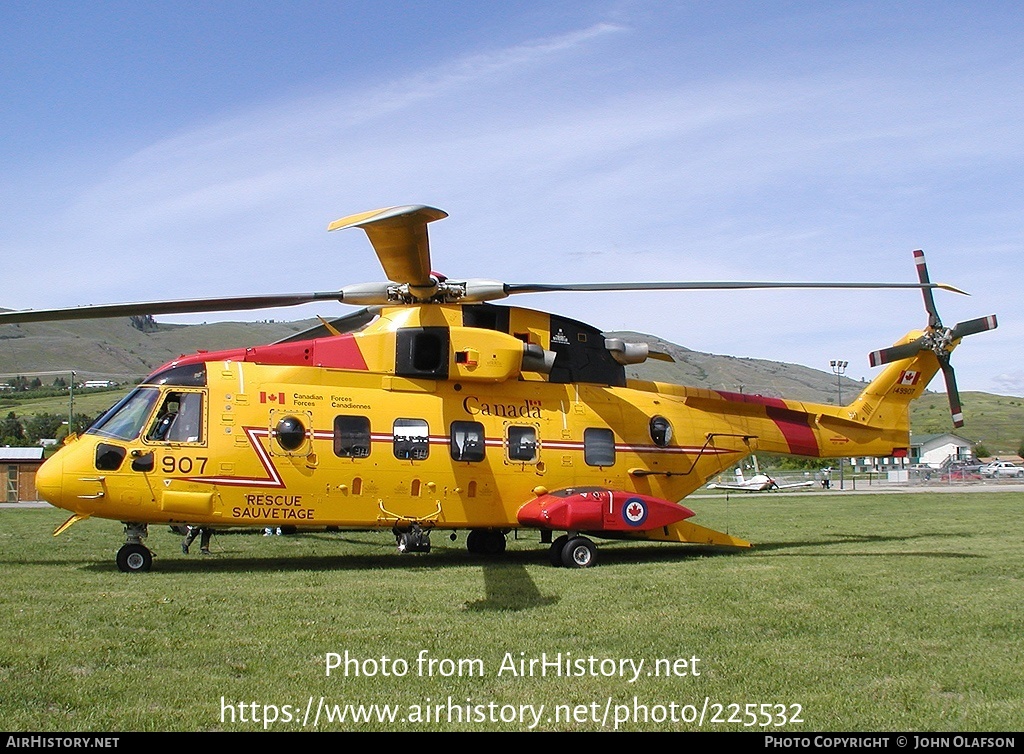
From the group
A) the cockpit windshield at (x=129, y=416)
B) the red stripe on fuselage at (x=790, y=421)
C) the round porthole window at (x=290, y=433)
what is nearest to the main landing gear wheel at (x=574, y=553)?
the round porthole window at (x=290, y=433)

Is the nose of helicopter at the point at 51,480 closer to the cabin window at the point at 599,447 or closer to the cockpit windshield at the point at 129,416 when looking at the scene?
the cockpit windshield at the point at 129,416

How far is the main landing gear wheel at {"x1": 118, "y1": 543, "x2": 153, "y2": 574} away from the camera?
1452 centimetres

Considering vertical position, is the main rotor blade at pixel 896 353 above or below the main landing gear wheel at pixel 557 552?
above

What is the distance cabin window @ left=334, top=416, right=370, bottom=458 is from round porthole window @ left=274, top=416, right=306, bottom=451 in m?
0.57

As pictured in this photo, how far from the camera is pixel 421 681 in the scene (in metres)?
7.48

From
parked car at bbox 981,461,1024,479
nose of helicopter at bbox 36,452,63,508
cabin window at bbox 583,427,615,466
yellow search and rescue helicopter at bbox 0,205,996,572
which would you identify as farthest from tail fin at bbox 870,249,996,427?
parked car at bbox 981,461,1024,479

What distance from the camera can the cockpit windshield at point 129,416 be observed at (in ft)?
48.0

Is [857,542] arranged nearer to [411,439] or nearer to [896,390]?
[896,390]

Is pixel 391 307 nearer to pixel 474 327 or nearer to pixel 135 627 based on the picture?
pixel 474 327

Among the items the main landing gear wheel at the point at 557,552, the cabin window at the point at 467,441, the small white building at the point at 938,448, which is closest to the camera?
the main landing gear wheel at the point at 557,552

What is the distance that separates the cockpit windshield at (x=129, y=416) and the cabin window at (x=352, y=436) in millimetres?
2900

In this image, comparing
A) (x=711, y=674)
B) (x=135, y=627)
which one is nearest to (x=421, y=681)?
(x=711, y=674)

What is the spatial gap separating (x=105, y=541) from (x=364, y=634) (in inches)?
530

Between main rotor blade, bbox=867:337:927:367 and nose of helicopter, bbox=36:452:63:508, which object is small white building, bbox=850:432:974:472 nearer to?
main rotor blade, bbox=867:337:927:367
